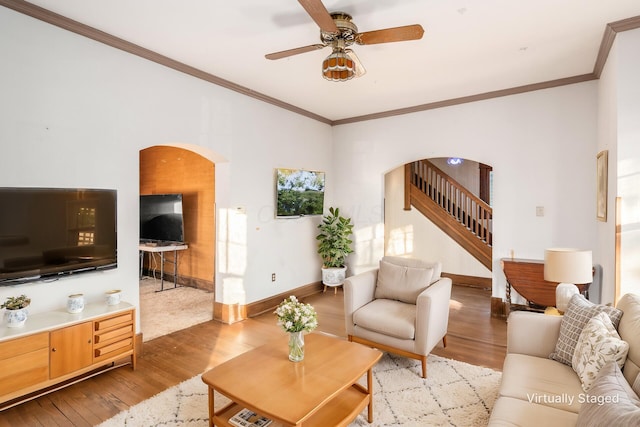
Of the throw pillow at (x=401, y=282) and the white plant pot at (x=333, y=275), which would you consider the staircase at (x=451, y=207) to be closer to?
the white plant pot at (x=333, y=275)

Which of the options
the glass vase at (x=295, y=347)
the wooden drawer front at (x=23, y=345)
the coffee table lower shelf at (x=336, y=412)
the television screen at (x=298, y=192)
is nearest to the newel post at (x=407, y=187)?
the television screen at (x=298, y=192)

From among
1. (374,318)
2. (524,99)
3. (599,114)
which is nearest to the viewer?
(374,318)

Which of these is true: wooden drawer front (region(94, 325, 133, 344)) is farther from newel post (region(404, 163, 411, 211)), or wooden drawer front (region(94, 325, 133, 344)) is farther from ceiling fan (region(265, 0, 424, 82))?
newel post (region(404, 163, 411, 211))

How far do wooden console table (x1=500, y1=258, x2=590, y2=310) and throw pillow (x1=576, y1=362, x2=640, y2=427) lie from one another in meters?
2.56

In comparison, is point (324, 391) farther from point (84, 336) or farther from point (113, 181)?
point (113, 181)

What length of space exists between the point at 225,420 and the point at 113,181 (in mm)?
2244

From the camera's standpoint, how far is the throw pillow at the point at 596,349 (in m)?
1.71

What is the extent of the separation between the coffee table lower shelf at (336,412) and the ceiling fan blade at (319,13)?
2.28 m

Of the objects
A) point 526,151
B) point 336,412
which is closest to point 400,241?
point 526,151

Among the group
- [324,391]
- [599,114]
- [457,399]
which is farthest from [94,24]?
[599,114]

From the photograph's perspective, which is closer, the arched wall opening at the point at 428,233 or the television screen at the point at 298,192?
the television screen at the point at 298,192

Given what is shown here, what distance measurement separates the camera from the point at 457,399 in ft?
8.24

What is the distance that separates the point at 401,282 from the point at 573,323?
1515 millimetres

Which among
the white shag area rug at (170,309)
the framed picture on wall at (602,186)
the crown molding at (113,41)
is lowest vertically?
the white shag area rug at (170,309)
